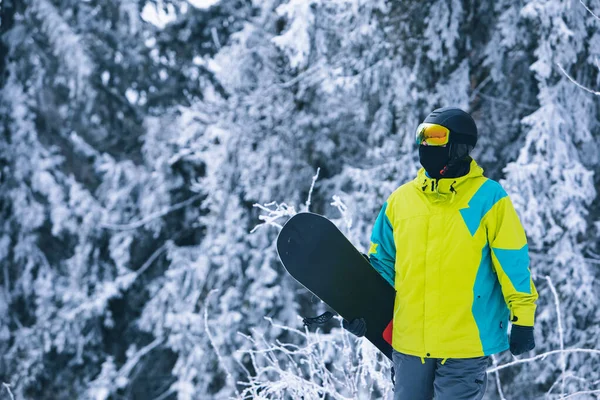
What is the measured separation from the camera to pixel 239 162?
289 inches

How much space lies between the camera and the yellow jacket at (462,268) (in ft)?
6.36

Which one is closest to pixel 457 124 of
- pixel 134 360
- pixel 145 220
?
pixel 145 220

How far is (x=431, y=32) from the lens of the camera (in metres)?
5.88

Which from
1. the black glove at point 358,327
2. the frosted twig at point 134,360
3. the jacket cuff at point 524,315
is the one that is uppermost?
the jacket cuff at point 524,315

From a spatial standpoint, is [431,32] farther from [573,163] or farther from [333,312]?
[333,312]

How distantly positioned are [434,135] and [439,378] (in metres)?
0.73

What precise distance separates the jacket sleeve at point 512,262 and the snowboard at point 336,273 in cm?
43

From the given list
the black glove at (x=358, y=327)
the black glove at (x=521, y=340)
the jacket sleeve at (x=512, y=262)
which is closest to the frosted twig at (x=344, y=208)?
the black glove at (x=358, y=327)

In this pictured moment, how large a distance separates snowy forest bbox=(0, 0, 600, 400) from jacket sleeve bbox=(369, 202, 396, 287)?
A: 53cm

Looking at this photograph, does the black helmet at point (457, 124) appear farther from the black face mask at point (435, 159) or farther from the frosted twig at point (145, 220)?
the frosted twig at point (145, 220)

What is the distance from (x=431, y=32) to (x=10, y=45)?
5.81 metres

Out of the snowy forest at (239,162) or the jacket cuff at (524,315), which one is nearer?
the jacket cuff at (524,315)

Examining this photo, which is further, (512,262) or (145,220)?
(145,220)

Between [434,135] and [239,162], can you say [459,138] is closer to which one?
[434,135]
